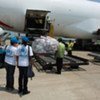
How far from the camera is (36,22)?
23.4 meters

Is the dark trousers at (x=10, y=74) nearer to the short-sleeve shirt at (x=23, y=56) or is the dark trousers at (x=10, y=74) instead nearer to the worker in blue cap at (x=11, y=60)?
the worker in blue cap at (x=11, y=60)

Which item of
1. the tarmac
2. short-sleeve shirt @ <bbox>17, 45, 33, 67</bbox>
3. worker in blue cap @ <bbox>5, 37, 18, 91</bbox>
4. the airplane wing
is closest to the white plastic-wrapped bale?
the tarmac

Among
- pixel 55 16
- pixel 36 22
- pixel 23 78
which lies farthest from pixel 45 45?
pixel 23 78

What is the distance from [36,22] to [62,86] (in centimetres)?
1331

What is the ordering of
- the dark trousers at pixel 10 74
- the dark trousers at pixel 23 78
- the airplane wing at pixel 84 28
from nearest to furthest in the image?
the dark trousers at pixel 23 78, the dark trousers at pixel 10 74, the airplane wing at pixel 84 28

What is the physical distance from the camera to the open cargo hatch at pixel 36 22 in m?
22.4

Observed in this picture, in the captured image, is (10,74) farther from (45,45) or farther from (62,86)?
(45,45)

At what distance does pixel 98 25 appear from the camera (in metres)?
26.4

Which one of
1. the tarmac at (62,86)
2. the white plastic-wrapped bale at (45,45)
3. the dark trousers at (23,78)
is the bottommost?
the tarmac at (62,86)

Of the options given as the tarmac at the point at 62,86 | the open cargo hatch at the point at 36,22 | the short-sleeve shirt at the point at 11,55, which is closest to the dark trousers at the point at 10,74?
the short-sleeve shirt at the point at 11,55

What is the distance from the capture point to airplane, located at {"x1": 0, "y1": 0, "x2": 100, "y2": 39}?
881 inches

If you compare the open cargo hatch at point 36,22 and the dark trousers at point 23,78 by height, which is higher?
the open cargo hatch at point 36,22

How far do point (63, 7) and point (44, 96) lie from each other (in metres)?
15.8

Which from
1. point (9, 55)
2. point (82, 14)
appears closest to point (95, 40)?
point (82, 14)
